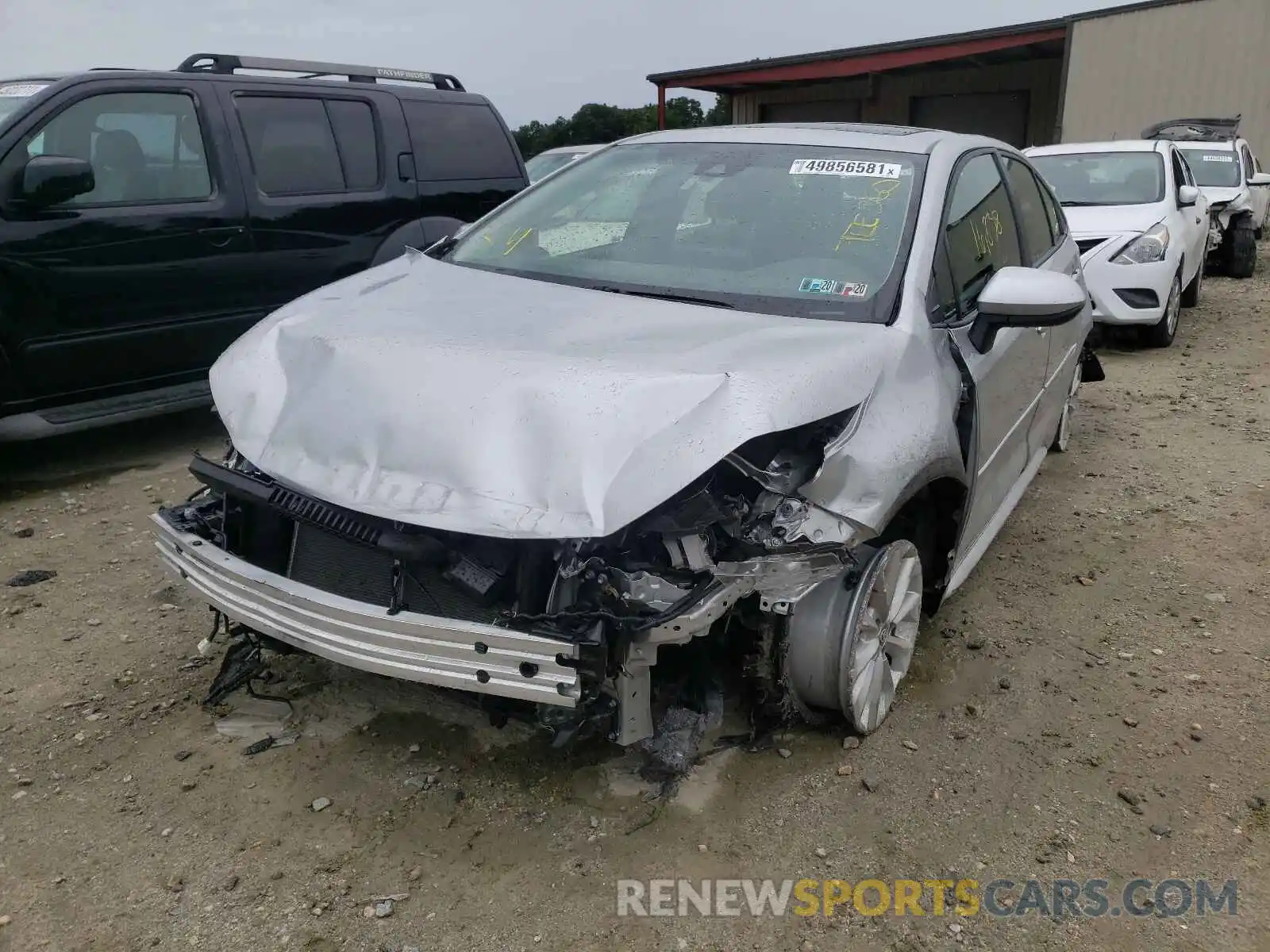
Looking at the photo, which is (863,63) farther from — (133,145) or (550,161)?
(133,145)

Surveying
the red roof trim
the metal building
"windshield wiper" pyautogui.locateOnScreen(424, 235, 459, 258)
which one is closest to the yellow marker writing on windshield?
"windshield wiper" pyautogui.locateOnScreen(424, 235, 459, 258)

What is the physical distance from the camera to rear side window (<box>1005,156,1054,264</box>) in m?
4.04

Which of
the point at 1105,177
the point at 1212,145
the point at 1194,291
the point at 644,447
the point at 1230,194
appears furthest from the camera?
the point at 1212,145

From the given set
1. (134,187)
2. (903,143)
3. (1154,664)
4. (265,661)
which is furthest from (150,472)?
(1154,664)

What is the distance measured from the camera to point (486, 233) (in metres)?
3.68

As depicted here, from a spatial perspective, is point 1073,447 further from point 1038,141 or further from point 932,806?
point 1038,141

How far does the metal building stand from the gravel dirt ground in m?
15.8

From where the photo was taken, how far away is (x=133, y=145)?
192 inches

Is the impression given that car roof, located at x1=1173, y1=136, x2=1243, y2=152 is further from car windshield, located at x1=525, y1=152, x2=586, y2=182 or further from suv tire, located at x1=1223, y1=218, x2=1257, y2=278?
car windshield, located at x1=525, y1=152, x2=586, y2=182

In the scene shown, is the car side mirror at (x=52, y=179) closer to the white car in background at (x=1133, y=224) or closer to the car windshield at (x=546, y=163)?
the white car in background at (x=1133, y=224)

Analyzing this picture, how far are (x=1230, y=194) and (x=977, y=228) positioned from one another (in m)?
9.91

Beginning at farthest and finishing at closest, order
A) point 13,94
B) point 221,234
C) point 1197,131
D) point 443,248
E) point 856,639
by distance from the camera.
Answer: point 1197,131
point 221,234
point 13,94
point 443,248
point 856,639

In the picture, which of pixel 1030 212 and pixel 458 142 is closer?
pixel 1030 212

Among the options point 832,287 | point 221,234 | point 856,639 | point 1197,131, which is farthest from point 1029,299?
point 1197,131
